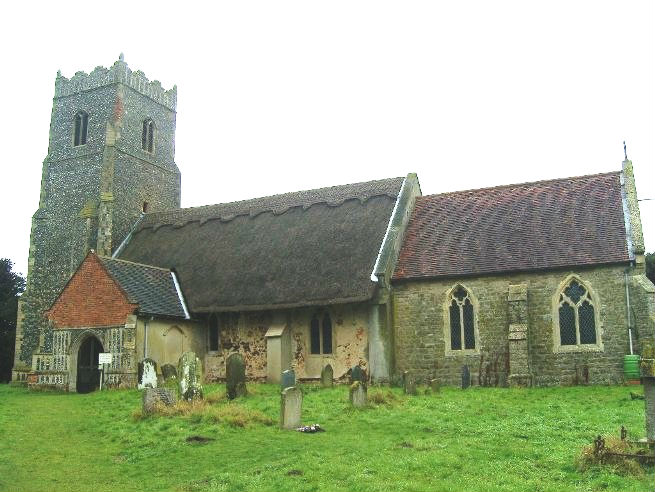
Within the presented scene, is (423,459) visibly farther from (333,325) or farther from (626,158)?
(626,158)

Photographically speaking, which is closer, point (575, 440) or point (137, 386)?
point (575, 440)

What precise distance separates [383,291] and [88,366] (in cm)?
1161

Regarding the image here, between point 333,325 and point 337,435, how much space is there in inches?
454

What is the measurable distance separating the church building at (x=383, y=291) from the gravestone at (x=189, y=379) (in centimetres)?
678

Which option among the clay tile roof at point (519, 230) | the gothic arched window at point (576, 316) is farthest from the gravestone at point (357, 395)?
the gothic arched window at point (576, 316)

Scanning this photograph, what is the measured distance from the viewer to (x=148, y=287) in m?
27.4

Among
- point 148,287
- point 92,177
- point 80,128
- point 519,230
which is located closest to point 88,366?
point 148,287

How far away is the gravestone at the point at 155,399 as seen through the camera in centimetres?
1700

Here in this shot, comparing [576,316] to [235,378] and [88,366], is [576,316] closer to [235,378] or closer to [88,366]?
[235,378]

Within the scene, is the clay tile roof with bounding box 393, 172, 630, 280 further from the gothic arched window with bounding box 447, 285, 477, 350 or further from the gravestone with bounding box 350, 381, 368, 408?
the gravestone with bounding box 350, 381, 368, 408

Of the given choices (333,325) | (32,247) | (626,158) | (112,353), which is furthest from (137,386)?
(626,158)

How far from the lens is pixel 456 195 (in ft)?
97.9

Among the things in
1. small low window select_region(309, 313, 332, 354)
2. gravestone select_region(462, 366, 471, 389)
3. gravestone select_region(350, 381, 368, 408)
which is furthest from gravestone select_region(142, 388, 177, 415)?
gravestone select_region(462, 366, 471, 389)

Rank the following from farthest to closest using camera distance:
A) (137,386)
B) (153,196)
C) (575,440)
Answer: (153,196) < (137,386) < (575,440)
